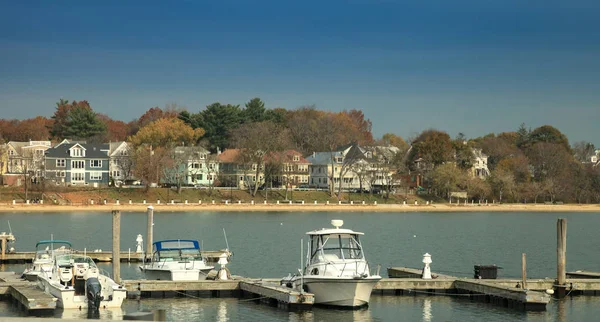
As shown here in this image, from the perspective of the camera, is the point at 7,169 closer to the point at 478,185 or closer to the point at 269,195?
the point at 269,195

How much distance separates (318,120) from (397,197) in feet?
138

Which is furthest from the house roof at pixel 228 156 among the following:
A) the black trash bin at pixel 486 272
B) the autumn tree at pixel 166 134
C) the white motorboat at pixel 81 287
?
the white motorboat at pixel 81 287

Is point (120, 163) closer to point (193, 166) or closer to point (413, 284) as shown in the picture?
point (193, 166)

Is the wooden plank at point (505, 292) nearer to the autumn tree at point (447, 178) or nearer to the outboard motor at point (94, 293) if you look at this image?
the outboard motor at point (94, 293)

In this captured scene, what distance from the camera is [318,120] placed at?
188 m

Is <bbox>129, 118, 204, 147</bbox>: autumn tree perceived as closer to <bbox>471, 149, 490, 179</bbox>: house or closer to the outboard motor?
<bbox>471, 149, 490, 179</bbox>: house

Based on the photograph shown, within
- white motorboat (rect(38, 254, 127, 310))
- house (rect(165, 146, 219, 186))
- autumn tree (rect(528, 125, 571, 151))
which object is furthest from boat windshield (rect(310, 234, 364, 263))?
autumn tree (rect(528, 125, 571, 151))

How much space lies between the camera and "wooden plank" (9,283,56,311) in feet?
115

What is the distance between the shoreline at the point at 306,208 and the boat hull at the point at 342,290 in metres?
81.4

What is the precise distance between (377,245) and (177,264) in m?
33.7

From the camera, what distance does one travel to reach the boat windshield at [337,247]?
3828cm

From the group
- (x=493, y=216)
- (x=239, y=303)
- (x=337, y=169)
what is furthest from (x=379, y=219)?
(x=239, y=303)

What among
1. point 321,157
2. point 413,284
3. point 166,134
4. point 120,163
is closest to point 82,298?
point 413,284

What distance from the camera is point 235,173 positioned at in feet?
490
